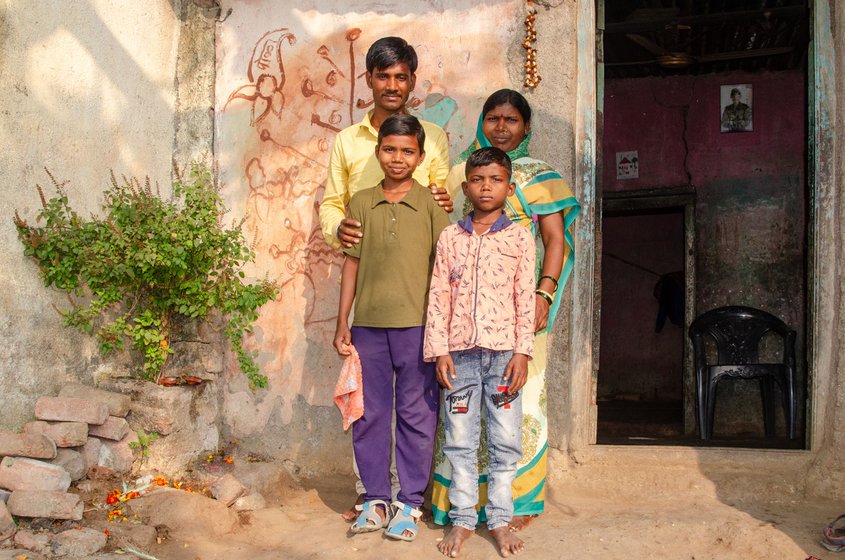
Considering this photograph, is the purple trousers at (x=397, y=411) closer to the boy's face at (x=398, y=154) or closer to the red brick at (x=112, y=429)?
the boy's face at (x=398, y=154)

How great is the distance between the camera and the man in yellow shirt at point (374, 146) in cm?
362

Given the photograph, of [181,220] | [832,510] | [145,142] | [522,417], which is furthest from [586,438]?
[145,142]

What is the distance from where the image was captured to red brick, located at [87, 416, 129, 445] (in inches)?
147

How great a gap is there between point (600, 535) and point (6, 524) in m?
2.31

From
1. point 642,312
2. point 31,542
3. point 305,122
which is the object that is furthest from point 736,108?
point 31,542

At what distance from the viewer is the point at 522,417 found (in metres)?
3.39

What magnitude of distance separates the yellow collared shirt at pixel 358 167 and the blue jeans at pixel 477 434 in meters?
0.90

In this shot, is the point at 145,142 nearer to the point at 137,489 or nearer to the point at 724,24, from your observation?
the point at 137,489

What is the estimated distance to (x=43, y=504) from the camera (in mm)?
3133

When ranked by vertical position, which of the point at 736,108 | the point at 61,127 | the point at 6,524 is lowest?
the point at 6,524

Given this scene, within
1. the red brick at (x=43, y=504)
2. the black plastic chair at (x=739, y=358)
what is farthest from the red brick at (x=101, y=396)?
the black plastic chair at (x=739, y=358)

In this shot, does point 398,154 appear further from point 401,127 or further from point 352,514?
point 352,514

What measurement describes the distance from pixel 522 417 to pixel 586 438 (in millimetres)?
775

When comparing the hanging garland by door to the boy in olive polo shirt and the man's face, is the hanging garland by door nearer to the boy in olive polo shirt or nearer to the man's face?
the man's face
